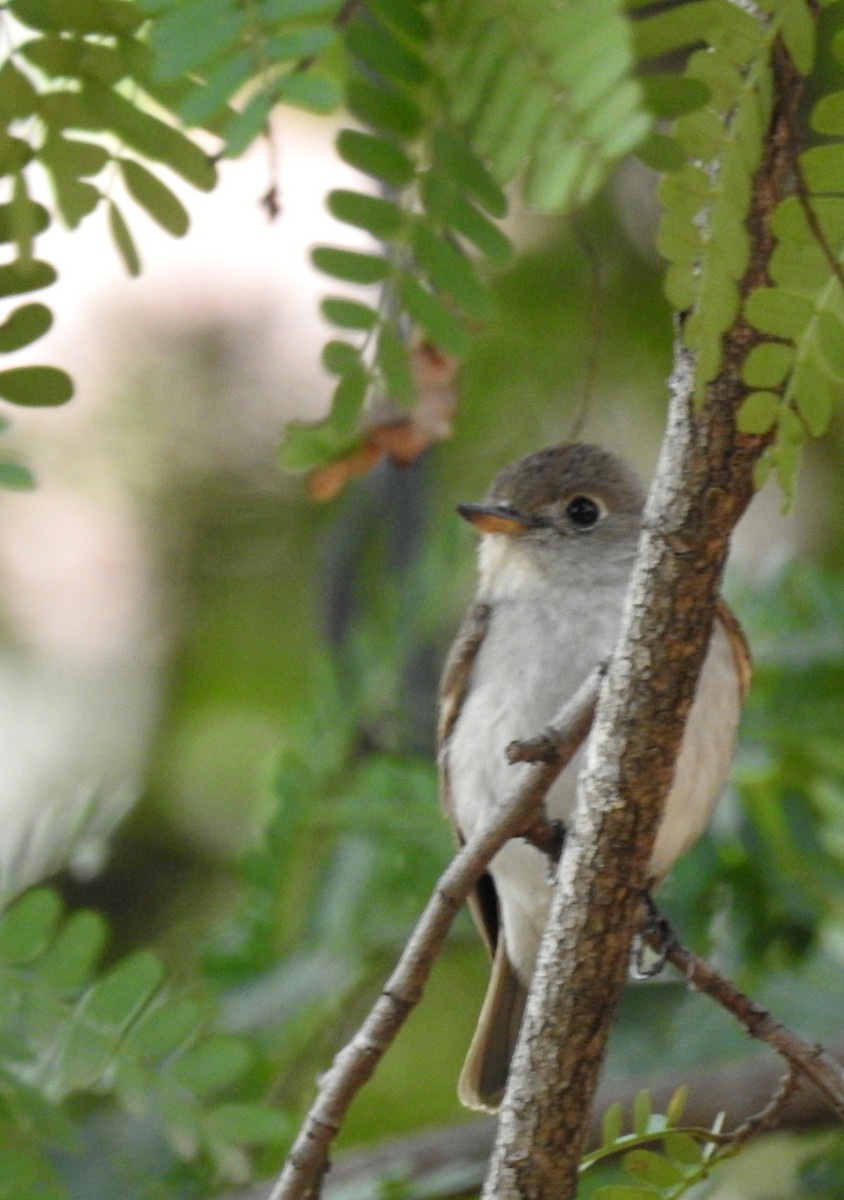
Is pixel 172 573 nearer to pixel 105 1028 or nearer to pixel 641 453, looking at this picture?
pixel 641 453

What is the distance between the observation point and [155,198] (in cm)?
194

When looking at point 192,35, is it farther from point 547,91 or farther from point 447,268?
point 447,268

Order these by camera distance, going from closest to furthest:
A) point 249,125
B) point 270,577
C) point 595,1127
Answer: point 249,125
point 595,1127
point 270,577

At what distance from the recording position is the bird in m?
3.47

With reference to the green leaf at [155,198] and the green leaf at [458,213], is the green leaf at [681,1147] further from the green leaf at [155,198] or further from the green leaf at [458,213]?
the green leaf at [155,198]

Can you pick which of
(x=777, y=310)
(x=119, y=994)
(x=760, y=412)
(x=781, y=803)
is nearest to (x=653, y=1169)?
(x=119, y=994)

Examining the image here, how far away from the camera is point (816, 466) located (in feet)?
17.9

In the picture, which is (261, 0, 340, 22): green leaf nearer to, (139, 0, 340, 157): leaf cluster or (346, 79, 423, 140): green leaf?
(139, 0, 340, 157): leaf cluster

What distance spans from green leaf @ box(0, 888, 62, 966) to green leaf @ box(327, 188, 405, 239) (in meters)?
1.11

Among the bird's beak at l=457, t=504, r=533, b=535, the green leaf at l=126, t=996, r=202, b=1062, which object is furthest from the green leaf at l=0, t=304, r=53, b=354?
the bird's beak at l=457, t=504, r=533, b=535

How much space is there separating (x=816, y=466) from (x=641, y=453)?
556 mm

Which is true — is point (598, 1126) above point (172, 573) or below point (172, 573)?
below

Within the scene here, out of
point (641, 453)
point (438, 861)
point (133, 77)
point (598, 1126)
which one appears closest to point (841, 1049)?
point (598, 1126)

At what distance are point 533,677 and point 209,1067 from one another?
4.35 ft
